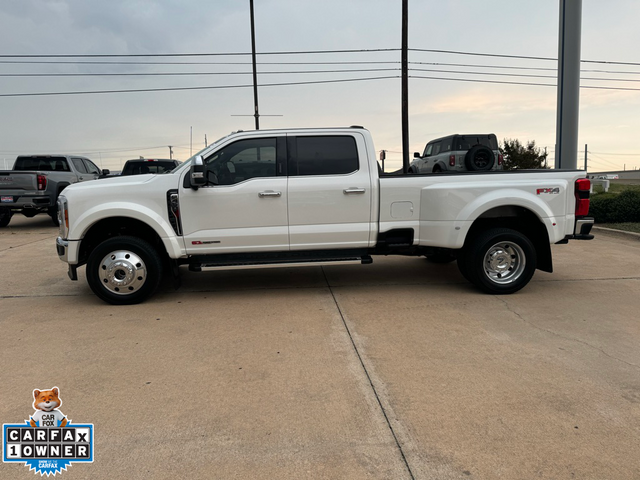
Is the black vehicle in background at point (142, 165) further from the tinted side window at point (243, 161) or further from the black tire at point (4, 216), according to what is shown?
the tinted side window at point (243, 161)

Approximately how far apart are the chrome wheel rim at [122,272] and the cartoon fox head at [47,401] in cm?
240

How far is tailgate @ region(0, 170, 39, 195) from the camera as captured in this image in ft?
44.7

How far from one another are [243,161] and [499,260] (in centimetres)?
340

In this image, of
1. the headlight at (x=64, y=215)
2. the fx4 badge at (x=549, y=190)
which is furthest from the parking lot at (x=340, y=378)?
the fx4 badge at (x=549, y=190)

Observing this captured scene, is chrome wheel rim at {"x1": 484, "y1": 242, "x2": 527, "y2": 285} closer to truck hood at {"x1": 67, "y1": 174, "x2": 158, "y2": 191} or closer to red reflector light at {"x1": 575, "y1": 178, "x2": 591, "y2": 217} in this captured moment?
red reflector light at {"x1": 575, "y1": 178, "x2": 591, "y2": 217}

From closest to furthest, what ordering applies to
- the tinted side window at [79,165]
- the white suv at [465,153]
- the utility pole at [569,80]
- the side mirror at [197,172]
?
the side mirror at [197,172] → the utility pole at [569,80] → the tinted side window at [79,165] → the white suv at [465,153]

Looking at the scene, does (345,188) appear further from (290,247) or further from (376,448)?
(376,448)

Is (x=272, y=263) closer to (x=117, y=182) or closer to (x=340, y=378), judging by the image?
(x=117, y=182)

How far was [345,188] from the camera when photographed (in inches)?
232

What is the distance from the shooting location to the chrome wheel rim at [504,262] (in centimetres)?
609

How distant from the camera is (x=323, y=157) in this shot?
6.02 meters

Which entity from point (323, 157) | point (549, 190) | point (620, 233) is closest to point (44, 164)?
point (323, 157)

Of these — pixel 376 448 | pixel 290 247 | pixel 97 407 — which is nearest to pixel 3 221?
pixel 290 247

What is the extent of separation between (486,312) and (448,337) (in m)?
1.01
